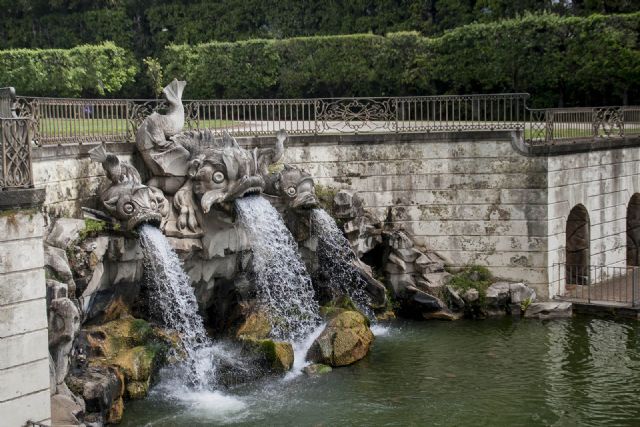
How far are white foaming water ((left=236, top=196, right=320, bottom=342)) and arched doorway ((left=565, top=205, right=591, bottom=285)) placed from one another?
9128mm

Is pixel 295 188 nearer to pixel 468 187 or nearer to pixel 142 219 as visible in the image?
pixel 142 219

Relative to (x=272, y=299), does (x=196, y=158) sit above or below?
above

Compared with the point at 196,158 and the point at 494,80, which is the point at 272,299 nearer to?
the point at 196,158

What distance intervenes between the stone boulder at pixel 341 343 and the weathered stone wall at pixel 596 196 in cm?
727

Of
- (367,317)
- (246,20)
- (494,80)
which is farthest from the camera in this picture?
(246,20)

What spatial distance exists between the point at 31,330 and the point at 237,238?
8.30 m

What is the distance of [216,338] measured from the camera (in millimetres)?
21109

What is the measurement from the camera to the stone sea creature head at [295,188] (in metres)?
22.3

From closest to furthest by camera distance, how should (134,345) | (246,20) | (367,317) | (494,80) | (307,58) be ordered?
(134,345) < (367,317) < (494,80) < (307,58) < (246,20)

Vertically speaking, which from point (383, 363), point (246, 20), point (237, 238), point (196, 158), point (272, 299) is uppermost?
point (246, 20)

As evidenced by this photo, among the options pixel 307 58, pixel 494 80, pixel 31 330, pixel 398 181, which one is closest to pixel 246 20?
pixel 307 58

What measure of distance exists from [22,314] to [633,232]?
22.6 meters

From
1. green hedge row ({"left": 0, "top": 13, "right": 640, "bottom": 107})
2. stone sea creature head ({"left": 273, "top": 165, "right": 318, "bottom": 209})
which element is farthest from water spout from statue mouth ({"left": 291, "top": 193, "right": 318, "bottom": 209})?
green hedge row ({"left": 0, "top": 13, "right": 640, "bottom": 107})

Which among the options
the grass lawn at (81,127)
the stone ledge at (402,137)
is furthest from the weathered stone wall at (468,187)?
the grass lawn at (81,127)
